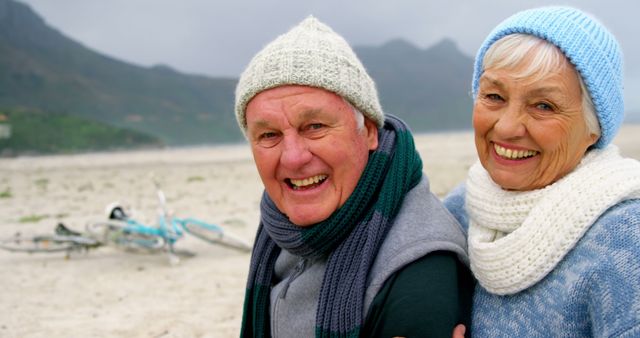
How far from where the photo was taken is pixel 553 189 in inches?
69.3

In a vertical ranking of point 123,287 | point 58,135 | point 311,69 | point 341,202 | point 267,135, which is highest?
point 311,69

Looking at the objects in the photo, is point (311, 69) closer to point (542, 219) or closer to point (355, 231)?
point (355, 231)

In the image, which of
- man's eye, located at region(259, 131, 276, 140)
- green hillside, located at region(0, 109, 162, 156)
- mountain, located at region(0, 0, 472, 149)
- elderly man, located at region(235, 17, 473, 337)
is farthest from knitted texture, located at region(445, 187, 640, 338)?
mountain, located at region(0, 0, 472, 149)

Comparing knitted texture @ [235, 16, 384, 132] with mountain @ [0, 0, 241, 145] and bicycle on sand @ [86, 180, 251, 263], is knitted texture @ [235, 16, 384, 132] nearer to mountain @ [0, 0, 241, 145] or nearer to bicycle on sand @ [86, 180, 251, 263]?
bicycle on sand @ [86, 180, 251, 263]

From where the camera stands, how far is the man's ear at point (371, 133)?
88.0 inches

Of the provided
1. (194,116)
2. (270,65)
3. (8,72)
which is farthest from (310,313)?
(194,116)

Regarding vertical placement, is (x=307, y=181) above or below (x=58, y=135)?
above

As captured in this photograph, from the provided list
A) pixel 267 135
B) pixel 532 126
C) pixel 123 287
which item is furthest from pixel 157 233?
pixel 532 126

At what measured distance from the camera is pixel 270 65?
2.07m

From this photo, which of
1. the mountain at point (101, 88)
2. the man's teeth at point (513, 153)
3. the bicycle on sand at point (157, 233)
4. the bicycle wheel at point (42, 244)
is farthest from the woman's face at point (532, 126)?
the mountain at point (101, 88)

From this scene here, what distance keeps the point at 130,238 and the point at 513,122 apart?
712 cm

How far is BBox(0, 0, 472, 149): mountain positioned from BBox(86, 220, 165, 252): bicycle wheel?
113m

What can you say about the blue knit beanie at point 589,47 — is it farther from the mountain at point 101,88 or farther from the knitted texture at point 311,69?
the mountain at point 101,88

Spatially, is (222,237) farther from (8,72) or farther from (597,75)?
(8,72)
